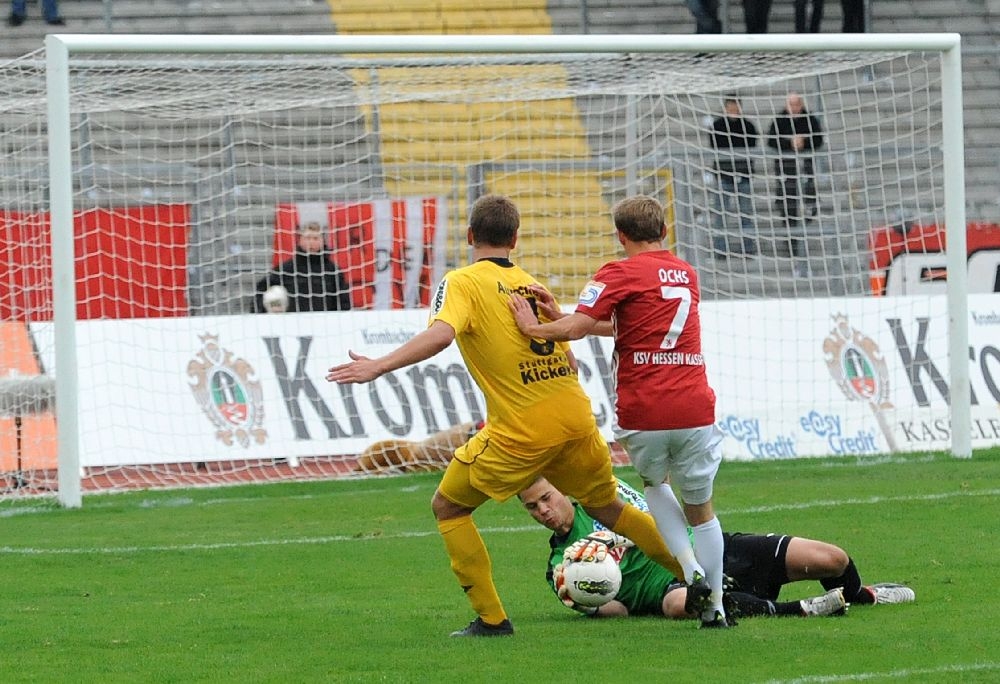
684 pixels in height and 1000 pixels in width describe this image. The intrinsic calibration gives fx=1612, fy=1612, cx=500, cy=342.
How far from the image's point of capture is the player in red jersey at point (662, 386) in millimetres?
6680

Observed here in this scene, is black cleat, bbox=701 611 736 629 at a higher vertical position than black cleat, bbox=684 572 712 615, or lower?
lower

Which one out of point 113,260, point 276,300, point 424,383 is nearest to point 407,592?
point 424,383

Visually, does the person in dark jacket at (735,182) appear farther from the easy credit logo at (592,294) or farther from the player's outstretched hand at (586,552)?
the easy credit logo at (592,294)

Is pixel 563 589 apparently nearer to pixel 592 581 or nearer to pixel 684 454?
pixel 592 581

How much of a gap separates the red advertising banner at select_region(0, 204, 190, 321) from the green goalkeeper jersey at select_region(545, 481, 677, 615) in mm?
8395

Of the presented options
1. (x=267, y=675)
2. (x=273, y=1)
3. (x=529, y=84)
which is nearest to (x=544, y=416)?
(x=267, y=675)

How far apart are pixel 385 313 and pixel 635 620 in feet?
25.8

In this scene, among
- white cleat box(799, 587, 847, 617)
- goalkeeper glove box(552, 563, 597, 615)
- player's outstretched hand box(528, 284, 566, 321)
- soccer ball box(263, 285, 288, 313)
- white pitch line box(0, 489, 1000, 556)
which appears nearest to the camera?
player's outstretched hand box(528, 284, 566, 321)

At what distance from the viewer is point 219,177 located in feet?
54.2

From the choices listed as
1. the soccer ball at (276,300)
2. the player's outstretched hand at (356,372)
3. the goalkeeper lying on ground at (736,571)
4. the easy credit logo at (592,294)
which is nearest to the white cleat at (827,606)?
the goalkeeper lying on ground at (736,571)

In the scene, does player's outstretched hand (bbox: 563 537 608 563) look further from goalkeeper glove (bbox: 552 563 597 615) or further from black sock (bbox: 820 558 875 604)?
black sock (bbox: 820 558 875 604)

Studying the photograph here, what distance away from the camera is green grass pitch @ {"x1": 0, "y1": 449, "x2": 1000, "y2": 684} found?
6086 mm

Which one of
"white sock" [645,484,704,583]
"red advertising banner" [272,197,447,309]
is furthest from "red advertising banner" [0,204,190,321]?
"white sock" [645,484,704,583]

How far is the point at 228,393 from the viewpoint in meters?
14.2
